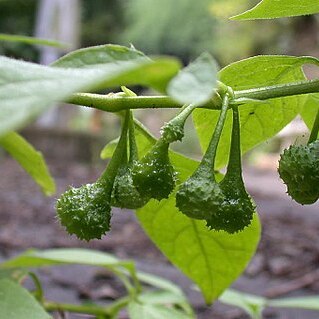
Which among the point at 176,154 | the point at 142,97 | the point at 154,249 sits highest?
the point at 154,249

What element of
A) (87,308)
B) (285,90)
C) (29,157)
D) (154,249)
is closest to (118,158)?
(285,90)

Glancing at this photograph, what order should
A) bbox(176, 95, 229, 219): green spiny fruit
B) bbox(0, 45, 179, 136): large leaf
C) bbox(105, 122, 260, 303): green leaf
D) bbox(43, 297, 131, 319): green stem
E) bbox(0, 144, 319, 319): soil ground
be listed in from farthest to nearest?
bbox(0, 144, 319, 319): soil ground
bbox(43, 297, 131, 319): green stem
bbox(105, 122, 260, 303): green leaf
bbox(176, 95, 229, 219): green spiny fruit
bbox(0, 45, 179, 136): large leaf

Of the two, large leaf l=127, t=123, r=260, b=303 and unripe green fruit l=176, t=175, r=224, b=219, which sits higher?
large leaf l=127, t=123, r=260, b=303

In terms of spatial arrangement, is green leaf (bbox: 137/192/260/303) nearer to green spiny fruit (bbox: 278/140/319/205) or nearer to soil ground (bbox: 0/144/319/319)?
green spiny fruit (bbox: 278/140/319/205)

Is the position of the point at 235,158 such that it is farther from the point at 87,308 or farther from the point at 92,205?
the point at 87,308

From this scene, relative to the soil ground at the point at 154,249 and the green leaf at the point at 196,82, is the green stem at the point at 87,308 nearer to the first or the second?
the soil ground at the point at 154,249

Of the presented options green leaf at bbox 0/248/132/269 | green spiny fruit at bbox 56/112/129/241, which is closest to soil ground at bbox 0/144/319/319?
green leaf at bbox 0/248/132/269

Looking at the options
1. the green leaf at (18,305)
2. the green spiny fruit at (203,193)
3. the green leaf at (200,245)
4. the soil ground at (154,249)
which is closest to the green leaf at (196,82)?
the green spiny fruit at (203,193)
